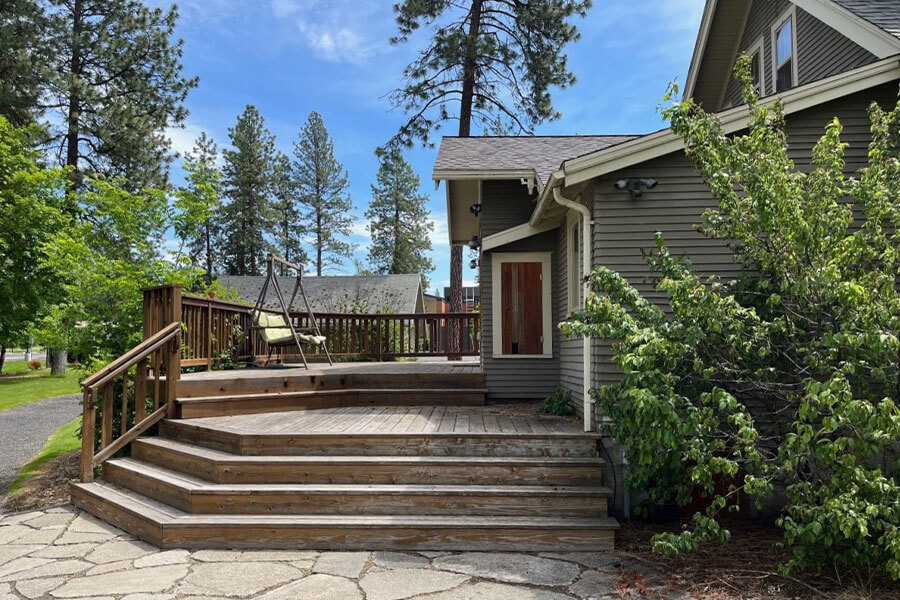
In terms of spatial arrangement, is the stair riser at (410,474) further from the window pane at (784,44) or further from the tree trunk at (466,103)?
the tree trunk at (466,103)

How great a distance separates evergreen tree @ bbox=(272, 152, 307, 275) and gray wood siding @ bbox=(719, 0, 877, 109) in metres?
26.6

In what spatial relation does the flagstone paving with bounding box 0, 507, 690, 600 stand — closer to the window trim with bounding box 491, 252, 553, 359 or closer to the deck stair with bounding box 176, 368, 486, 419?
the deck stair with bounding box 176, 368, 486, 419

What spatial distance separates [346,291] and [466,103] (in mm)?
13183

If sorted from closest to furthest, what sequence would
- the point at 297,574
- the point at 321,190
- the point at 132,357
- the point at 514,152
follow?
the point at 297,574 → the point at 132,357 → the point at 514,152 → the point at 321,190

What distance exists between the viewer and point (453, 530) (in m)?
4.12

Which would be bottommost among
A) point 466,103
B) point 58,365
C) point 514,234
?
point 58,365

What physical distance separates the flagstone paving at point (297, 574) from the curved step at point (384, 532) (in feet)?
0.26

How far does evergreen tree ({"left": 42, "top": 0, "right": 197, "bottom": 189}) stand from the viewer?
55.3 feet

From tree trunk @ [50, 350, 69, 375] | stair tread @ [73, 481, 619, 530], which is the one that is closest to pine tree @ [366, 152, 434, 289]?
tree trunk @ [50, 350, 69, 375]

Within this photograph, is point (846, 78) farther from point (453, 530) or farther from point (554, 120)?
point (554, 120)

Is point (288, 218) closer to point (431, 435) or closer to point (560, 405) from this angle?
point (560, 405)

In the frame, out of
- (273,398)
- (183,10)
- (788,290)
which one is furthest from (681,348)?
(183,10)

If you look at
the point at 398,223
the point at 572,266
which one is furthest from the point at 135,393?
the point at 398,223

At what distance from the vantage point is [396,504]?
434cm
